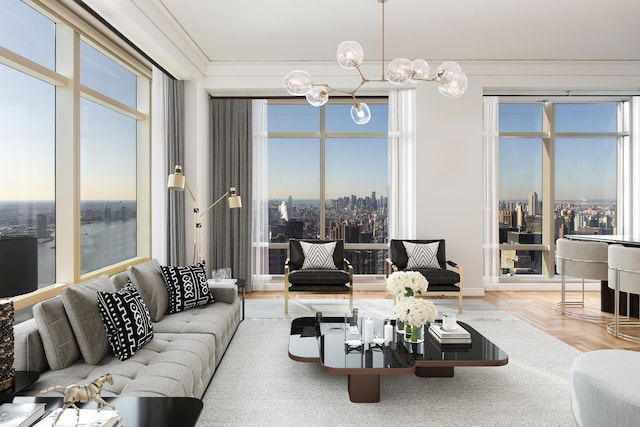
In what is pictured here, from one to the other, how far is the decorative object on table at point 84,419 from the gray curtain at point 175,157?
11.9 feet

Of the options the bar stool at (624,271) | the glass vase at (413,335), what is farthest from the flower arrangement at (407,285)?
the bar stool at (624,271)

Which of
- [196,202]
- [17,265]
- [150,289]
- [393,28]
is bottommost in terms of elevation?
[150,289]

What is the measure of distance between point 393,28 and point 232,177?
303cm

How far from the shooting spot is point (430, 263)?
5.31 metres

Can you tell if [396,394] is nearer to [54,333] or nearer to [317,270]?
[54,333]

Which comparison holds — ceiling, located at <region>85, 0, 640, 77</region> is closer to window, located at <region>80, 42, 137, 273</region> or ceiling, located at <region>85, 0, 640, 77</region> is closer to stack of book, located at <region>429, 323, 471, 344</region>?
window, located at <region>80, 42, 137, 273</region>

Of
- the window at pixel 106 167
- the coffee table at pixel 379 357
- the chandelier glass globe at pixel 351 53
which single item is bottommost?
the coffee table at pixel 379 357

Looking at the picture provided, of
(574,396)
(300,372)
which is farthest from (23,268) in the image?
(574,396)

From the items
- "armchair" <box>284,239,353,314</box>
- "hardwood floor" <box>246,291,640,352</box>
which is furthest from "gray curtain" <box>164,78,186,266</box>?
"armchair" <box>284,239,353,314</box>

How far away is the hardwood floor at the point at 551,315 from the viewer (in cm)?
395

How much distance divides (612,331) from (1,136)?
5.70 metres

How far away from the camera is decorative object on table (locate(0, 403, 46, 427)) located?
143 centimetres

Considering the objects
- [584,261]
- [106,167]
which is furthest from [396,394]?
[106,167]

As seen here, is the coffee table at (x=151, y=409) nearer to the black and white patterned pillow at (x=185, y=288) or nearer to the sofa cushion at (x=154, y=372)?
the sofa cushion at (x=154, y=372)
